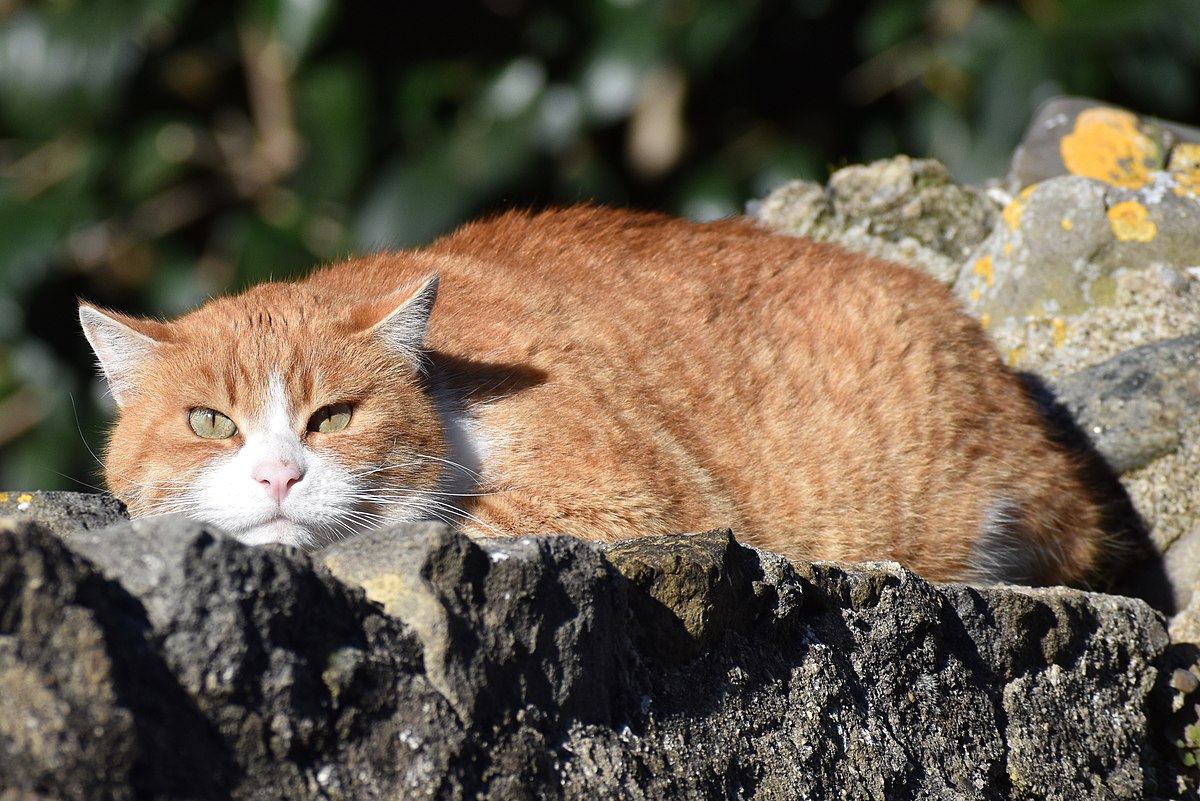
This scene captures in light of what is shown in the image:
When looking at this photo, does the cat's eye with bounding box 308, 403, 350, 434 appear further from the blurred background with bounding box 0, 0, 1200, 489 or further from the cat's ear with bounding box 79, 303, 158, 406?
the blurred background with bounding box 0, 0, 1200, 489

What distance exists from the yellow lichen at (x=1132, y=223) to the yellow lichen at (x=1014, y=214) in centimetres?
23

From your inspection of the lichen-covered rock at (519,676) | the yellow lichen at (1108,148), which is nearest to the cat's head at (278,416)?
the lichen-covered rock at (519,676)

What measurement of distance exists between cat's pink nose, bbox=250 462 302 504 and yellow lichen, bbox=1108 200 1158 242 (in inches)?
92.5

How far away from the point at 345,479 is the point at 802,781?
85cm

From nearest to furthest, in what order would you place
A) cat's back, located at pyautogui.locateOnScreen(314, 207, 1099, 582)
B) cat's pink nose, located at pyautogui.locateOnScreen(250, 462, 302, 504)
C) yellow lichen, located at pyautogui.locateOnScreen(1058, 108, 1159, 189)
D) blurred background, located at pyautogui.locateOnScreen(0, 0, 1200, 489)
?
cat's pink nose, located at pyautogui.locateOnScreen(250, 462, 302, 504)
cat's back, located at pyautogui.locateOnScreen(314, 207, 1099, 582)
yellow lichen, located at pyautogui.locateOnScreen(1058, 108, 1159, 189)
blurred background, located at pyautogui.locateOnScreen(0, 0, 1200, 489)

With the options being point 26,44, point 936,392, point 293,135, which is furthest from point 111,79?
point 936,392

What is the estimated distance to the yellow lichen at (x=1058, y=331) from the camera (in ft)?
11.1

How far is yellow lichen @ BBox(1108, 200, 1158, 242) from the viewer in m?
3.35

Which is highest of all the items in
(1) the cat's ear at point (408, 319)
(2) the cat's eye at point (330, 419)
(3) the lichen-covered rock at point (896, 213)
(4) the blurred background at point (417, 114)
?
(4) the blurred background at point (417, 114)

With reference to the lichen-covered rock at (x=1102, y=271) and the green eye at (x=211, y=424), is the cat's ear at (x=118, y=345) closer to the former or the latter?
the green eye at (x=211, y=424)

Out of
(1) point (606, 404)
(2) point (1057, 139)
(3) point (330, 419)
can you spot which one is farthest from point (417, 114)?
(3) point (330, 419)

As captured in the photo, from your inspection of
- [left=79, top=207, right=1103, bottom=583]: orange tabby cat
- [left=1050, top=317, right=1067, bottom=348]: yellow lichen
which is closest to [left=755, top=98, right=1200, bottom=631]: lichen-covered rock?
[left=1050, top=317, right=1067, bottom=348]: yellow lichen

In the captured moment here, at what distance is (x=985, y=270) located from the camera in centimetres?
356

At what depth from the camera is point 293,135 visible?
7500mm
